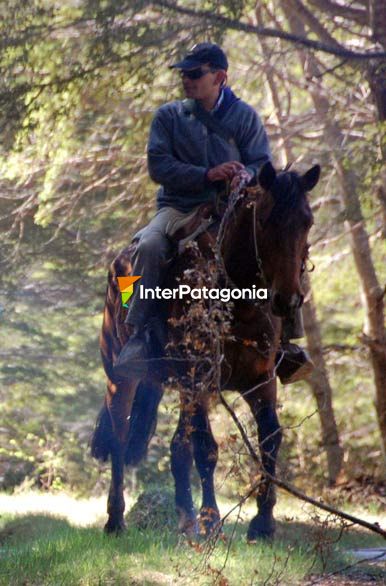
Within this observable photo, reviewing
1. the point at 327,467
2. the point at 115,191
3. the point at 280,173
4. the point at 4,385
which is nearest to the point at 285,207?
the point at 280,173

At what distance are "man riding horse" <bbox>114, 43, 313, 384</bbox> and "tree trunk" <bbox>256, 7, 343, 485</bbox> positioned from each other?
5.97 m

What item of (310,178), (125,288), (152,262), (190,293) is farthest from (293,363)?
(310,178)

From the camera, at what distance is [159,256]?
8695mm

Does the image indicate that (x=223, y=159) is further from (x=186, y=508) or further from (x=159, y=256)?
(x=186, y=508)

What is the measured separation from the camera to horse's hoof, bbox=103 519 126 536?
9500mm

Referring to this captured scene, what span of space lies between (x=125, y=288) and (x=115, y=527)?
207 cm

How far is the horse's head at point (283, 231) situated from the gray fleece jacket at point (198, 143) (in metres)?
0.93

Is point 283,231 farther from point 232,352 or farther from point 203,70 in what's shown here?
point 203,70

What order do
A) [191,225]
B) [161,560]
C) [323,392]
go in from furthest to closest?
[323,392] < [191,225] < [161,560]

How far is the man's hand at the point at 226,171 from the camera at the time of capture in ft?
27.2

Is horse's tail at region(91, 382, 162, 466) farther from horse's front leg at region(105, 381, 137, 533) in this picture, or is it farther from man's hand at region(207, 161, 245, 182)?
man's hand at region(207, 161, 245, 182)

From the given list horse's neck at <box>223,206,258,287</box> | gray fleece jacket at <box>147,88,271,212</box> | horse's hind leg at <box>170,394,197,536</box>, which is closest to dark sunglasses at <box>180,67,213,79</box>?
gray fleece jacket at <box>147,88,271,212</box>

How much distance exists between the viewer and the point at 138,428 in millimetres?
10547

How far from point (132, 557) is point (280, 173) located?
2864mm
